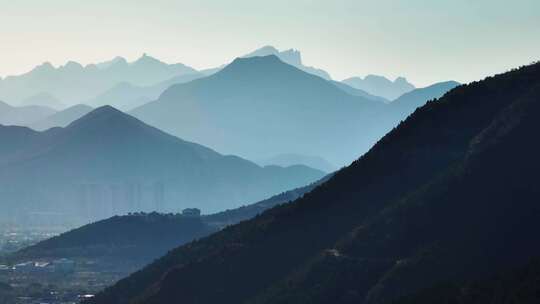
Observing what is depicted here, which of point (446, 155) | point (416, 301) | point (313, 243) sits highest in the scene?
point (446, 155)

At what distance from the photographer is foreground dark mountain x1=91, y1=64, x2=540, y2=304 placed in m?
146

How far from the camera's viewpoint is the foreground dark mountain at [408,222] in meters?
146

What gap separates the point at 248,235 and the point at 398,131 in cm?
3789

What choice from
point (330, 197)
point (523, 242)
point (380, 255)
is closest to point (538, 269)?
point (523, 242)

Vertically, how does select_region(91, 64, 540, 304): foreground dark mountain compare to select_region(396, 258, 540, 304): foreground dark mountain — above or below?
above

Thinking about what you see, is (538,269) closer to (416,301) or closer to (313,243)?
(416,301)

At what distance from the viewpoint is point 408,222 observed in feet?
522

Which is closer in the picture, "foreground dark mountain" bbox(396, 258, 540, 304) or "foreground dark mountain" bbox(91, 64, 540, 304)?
"foreground dark mountain" bbox(396, 258, 540, 304)

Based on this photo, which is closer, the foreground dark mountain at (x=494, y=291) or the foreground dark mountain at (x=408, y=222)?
the foreground dark mountain at (x=494, y=291)

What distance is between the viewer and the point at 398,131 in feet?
647

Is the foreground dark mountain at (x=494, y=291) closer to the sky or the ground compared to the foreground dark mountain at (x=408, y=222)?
closer to the ground

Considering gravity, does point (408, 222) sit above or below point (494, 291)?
above

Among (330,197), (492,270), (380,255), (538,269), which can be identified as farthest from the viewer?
(330,197)

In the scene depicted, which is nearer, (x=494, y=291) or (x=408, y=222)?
(x=494, y=291)
